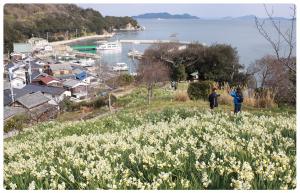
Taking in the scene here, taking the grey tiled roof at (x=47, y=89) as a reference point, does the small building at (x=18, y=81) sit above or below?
below

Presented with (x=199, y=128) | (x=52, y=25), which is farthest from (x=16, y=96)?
(x=52, y=25)

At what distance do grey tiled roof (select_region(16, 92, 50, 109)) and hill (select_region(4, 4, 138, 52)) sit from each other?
138 feet

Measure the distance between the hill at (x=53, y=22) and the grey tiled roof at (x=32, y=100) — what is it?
Answer: 138 feet

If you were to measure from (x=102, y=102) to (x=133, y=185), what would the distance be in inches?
683

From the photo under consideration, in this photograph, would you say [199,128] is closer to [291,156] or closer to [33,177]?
[291,156]

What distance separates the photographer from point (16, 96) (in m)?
39.0

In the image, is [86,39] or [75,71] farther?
[86,39]

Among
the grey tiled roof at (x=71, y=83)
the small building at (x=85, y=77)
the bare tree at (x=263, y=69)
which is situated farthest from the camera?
the small building at (x=85, y=77)

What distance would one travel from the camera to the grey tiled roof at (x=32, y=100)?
3419cm

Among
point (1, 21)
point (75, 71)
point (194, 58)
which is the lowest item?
point (75, 71)

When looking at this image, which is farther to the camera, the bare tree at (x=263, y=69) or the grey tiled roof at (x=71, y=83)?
the grey tiled roof at (x=71, y=83)

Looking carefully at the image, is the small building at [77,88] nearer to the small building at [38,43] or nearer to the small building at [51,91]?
the small building at [51,91]

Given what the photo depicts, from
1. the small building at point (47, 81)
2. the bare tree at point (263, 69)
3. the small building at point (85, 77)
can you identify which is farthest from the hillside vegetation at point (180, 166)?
the small building at point (85, 77)

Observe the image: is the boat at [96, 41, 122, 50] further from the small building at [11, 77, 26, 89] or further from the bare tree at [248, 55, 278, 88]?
the bare tree at [248, 55, 278, 88]
